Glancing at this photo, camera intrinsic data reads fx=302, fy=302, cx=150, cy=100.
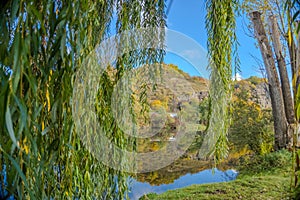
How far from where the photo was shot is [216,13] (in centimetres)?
138

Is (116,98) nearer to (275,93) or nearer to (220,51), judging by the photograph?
(220,51)

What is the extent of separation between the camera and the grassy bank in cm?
274

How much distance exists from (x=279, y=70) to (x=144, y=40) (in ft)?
10.3

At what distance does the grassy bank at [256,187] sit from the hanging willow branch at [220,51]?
1414 mm

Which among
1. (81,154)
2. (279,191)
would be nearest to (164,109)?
(279,191)

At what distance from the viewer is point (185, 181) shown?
3.88 m

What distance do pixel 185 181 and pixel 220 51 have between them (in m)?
2.80

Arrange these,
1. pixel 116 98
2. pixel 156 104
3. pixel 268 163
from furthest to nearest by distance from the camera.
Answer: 1. pixel 268 163
2. pixel 156 104
3. pixel 116 98

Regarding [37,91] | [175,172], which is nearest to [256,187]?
[175,172]

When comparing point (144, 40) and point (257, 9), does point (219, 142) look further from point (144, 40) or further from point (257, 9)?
point (257, 9)

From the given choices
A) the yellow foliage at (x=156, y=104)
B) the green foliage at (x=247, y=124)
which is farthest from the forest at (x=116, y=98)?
the green foliage at (x=247, y=124)

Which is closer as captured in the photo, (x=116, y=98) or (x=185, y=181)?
(x=116, y=98)

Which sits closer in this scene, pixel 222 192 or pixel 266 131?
pixel 222 192

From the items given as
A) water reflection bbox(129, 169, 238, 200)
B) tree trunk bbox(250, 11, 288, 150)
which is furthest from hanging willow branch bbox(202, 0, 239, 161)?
tree trunk bbox(250, 11, 288, 150)
